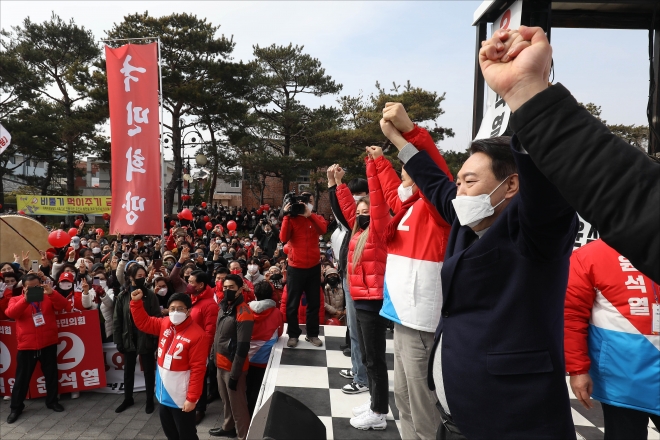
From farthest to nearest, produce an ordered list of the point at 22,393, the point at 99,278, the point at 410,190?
the point at 99,278
the point at 22,393
the point at 410,190

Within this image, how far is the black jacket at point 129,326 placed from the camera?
4.97 m

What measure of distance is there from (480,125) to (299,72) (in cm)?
2298

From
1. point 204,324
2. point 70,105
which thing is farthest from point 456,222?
point 70,105

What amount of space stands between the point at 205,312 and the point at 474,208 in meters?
3.73

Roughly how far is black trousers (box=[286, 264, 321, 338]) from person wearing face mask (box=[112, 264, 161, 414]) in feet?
5.35

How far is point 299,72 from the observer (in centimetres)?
2438

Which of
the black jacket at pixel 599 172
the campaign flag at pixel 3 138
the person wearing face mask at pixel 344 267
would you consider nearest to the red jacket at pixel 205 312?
the person wearing face mask at pixel 344 267

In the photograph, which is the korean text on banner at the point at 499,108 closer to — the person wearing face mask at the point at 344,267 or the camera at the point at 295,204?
the person wearing face mask at the point at 344,267

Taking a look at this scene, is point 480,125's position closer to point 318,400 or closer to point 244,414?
point 318,400

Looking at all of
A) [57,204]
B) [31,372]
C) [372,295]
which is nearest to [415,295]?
[372,295]

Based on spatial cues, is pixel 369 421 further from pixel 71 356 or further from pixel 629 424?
pixel 71 356

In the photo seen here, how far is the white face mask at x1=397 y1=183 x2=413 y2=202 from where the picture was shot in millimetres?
2362

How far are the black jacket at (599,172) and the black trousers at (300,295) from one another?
408 centimetres

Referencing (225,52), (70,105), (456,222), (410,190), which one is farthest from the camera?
(70,105)
